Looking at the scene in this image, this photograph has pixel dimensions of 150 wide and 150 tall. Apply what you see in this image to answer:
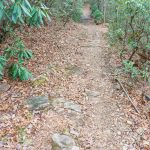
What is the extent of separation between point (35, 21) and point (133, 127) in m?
Result: 3.22

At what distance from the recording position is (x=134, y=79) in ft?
26.5

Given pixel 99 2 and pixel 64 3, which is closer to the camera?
pixel 64 3

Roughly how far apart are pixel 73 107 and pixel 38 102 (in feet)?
2.63

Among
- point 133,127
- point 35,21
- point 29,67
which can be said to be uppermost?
point 35,21

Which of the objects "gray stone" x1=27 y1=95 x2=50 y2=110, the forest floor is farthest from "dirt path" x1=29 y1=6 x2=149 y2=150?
"gray stone" x1=27 y1=95 x2=50 y2=110

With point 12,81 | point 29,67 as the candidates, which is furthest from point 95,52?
point 12,81

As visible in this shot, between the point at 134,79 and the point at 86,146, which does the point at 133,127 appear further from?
the point at 134,79

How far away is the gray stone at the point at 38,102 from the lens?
608cm

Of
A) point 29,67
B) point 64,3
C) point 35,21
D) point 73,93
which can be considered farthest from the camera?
point 64,3

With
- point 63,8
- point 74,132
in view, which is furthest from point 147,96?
point 63,8

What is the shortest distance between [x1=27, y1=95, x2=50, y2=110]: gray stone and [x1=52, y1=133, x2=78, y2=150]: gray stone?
1027 mm

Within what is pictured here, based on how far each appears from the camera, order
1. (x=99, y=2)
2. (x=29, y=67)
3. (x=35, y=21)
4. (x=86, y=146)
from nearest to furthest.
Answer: (x=86, y=146), (x=35, y=21), (x=29, y=67), (x=99, y=2)

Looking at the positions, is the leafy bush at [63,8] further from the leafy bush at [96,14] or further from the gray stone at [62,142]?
Answer: the gray stone at [62,142]

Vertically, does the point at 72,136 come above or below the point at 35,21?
below
